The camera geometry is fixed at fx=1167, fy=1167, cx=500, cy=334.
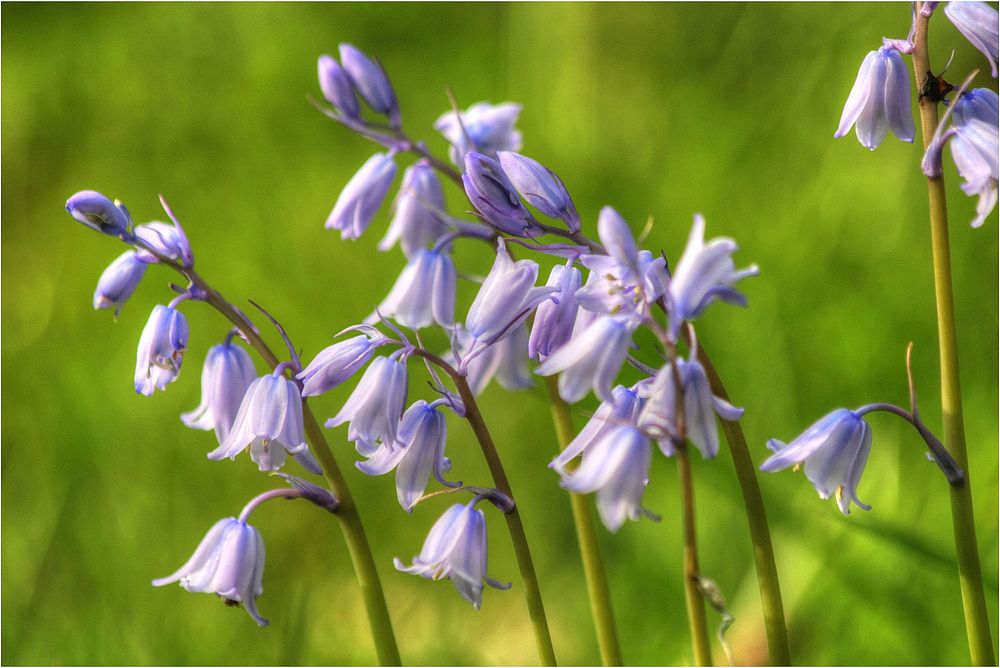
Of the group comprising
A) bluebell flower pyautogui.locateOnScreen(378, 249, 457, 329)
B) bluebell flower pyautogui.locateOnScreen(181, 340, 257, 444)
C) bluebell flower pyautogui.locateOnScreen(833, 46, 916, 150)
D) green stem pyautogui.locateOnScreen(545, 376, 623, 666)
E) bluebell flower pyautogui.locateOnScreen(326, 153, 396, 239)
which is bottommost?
green stem pyautogui.locateOnScreen(545, 376, 623, 666)

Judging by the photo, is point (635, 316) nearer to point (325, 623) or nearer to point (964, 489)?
point (964, 489)

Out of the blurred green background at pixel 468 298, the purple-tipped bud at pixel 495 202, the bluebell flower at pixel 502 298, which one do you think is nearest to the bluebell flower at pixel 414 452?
the bluebell flower at pixel 502 298

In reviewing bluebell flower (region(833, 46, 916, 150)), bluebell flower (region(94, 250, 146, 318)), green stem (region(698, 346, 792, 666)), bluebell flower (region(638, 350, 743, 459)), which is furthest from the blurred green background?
bluebell flower (region(94, 250, 146, 318))

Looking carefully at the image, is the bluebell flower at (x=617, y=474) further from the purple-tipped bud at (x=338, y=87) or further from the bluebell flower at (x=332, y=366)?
the purple-tipped bud at (x=338, y=87)

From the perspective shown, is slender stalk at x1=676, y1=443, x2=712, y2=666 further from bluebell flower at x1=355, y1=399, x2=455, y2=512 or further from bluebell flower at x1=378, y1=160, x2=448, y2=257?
bluebell flower at x1=378, y1=160, x2=448, y2=257

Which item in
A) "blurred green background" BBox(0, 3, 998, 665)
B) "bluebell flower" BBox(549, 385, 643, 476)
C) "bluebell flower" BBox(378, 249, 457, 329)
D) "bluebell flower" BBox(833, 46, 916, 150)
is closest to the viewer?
"bluebell flower" BBox(549, 385, 643, 476)

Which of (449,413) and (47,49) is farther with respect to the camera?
(47,49)

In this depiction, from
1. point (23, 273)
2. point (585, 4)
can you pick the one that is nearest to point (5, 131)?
A: point (23, 273)
